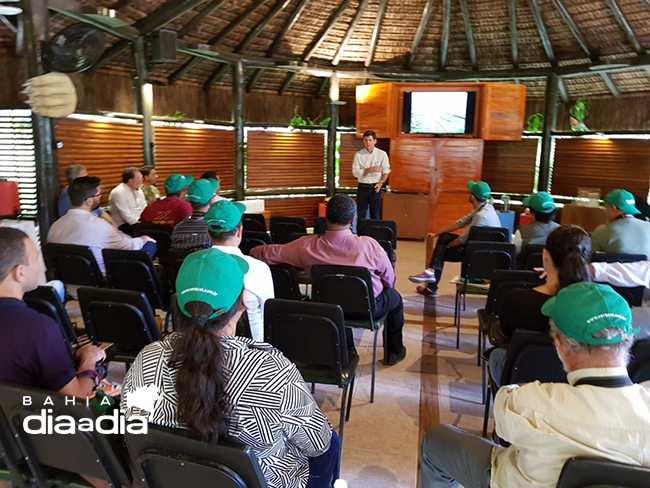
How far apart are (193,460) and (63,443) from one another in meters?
0.64

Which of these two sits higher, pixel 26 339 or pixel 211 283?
pixel 211 283

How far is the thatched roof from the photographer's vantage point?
A: 29.0ft

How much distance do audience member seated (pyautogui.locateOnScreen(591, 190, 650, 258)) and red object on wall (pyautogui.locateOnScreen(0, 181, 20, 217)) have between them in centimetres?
605

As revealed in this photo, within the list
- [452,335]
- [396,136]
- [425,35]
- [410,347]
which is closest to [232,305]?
[410,347]

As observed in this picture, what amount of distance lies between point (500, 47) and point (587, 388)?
34.0ft

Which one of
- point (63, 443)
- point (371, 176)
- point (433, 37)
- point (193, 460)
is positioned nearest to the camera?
point (193, 460)

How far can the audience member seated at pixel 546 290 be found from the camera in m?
2.89

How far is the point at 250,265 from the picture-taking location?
123 inches

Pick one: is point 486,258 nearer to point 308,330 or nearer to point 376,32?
point 308,330

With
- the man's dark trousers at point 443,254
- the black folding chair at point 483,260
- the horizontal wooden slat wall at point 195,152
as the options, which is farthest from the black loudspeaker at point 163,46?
the black folding chair at point 483,260

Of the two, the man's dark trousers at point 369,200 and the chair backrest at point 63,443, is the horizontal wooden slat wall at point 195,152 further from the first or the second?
the chair backrest at point 63,443

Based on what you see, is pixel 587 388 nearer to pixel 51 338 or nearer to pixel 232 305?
pixel 232 305

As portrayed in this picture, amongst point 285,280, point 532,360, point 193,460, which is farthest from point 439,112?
point 193,460

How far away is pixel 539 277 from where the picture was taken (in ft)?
11.7
